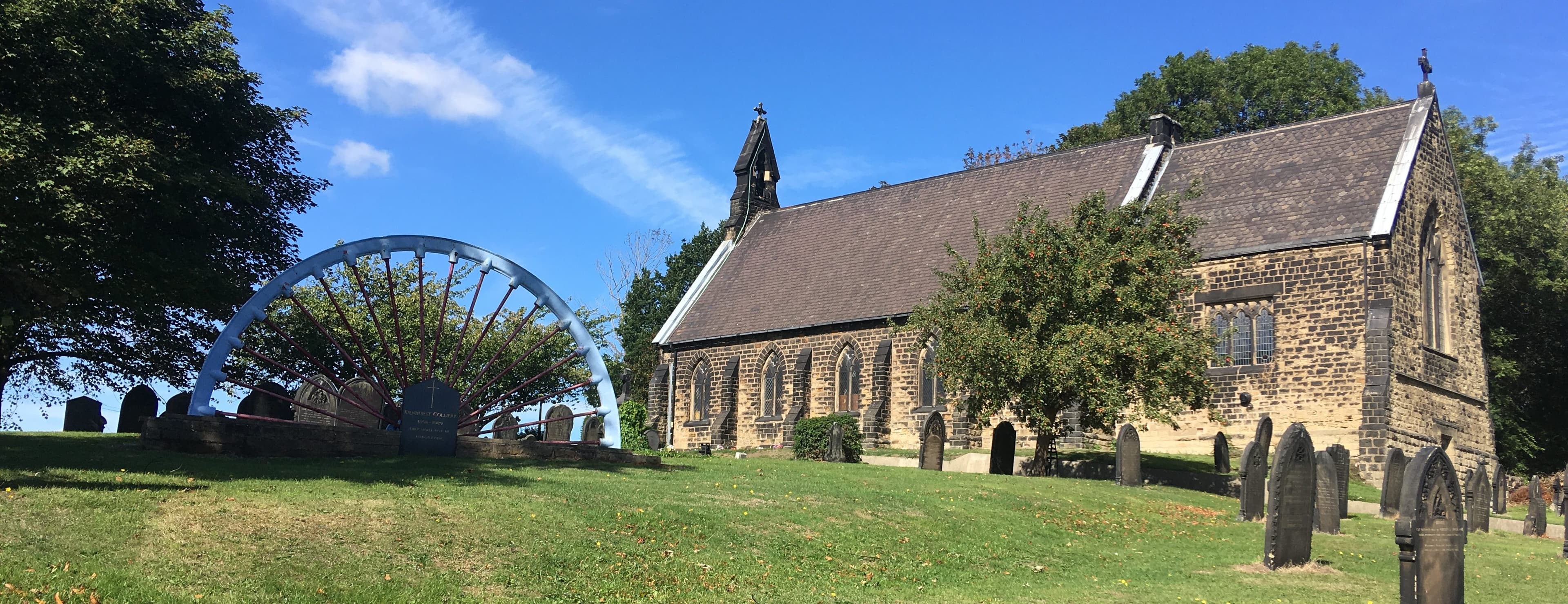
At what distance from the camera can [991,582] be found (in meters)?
13.2

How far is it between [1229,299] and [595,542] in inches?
921

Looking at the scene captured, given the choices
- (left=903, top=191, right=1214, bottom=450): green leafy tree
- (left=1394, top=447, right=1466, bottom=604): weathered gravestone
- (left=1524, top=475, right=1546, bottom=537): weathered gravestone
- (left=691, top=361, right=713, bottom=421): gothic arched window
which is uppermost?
(left=903, top=191, right=1214, bottom=450): green leafy tree

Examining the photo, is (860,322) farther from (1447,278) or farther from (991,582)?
(991,582)

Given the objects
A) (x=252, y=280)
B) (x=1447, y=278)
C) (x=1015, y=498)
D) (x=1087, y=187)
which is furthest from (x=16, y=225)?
(x=1447, y=278)

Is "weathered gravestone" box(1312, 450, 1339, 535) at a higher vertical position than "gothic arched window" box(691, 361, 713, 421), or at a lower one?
lower

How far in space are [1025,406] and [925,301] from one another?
33.1 ft

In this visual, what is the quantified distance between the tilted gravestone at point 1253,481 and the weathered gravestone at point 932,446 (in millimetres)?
8117

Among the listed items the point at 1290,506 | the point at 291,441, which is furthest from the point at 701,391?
the point at 1290,506

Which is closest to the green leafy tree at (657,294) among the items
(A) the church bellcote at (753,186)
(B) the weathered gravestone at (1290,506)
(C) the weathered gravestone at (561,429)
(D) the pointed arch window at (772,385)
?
(A) the church bellcote at (753,186)

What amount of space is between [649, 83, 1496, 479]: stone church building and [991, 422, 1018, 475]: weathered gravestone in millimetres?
4562

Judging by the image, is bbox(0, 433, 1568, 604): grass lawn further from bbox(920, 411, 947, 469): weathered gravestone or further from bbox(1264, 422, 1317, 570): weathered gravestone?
bbox(920, 411, 947, 469): weathered gravestone

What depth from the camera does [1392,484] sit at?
22234 mm

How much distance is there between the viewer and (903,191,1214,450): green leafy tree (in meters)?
23.6

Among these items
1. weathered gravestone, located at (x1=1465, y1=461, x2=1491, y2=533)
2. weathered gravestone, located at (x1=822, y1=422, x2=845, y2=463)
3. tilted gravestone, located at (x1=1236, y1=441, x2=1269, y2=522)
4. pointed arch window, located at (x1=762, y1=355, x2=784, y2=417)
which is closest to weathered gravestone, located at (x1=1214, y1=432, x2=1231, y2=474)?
weathered gravestone, located at (x1=1465, y1=461, x2=1491, y2=533)
